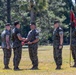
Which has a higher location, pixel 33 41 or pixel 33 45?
pixel 33 41

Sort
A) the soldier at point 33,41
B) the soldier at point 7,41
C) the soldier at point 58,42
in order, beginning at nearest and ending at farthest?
1. the soldier at point 58,42
2. the soldier at point 33,41
3. the soldier at point 7,41

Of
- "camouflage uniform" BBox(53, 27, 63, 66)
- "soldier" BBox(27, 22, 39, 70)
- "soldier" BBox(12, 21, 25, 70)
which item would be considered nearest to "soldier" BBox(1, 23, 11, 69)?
"soldier" BBox(12, 21, 25, 70)

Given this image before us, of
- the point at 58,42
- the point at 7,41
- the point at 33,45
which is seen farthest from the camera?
the point at 7,41

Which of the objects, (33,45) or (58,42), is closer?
(58,42)

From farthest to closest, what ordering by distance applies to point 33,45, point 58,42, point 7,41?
1. point 7,41
2. point 33,45
3. point 58,42

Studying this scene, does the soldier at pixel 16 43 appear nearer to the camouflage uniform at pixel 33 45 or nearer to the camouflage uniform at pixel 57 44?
the camouflage uniform at pixel 33 45

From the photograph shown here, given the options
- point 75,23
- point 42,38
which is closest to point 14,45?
point 75,23

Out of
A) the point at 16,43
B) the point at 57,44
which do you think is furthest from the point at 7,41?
the point at 57,44

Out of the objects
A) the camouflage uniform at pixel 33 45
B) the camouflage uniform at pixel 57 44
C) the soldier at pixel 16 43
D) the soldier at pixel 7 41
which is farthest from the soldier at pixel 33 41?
the soldier at pixel 7 41

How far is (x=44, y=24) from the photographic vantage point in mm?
72000

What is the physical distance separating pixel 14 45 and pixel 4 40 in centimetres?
108

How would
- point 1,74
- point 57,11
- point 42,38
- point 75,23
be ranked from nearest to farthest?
1. point 1,74
2. point 75,23
3. point 42,38
4. point 57,11

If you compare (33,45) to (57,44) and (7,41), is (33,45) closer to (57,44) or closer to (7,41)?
(57,44)

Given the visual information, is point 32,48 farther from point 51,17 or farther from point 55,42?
point 51,17
